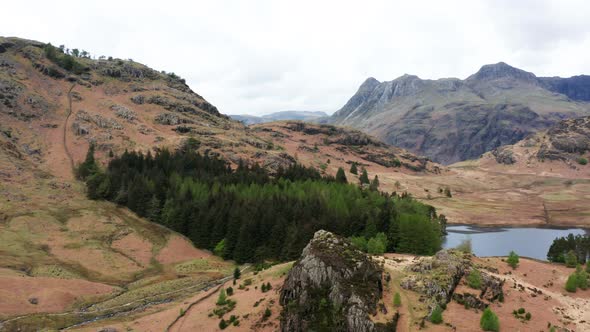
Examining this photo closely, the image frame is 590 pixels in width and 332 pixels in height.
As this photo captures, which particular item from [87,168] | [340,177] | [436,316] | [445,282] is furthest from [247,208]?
[340,177]

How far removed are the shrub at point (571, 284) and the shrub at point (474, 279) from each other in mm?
13734

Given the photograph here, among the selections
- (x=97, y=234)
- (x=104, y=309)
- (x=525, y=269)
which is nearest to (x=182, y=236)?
(x=97, y=234)

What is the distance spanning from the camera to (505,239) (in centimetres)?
14650

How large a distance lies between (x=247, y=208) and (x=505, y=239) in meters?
102

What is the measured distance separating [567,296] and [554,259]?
47339 mm

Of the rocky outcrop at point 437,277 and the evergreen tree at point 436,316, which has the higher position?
the rocky outcrop at point 437,277

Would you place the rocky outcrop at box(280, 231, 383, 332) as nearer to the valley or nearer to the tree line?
the valley

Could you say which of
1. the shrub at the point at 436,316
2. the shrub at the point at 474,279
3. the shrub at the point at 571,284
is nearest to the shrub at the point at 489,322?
the shrub at the point at 436,316

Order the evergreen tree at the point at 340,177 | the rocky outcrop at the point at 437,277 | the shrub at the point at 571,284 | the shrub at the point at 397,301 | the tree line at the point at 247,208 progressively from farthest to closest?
the evergreen tree at the point at 340,177 → the tree line at the point at 247,208 → the shrub at the point at 571,284 → the rocky outcrop at the point at 437,277 → the shrub at the point at 397,301

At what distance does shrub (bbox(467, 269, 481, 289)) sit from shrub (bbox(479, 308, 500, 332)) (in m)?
8.34

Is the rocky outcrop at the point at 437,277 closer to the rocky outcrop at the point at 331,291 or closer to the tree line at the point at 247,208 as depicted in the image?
the rocky outcrop at the point at 331,291

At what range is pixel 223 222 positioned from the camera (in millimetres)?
110125

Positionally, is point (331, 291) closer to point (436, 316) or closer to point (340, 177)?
point (436, 316)

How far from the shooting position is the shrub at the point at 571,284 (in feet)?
178
